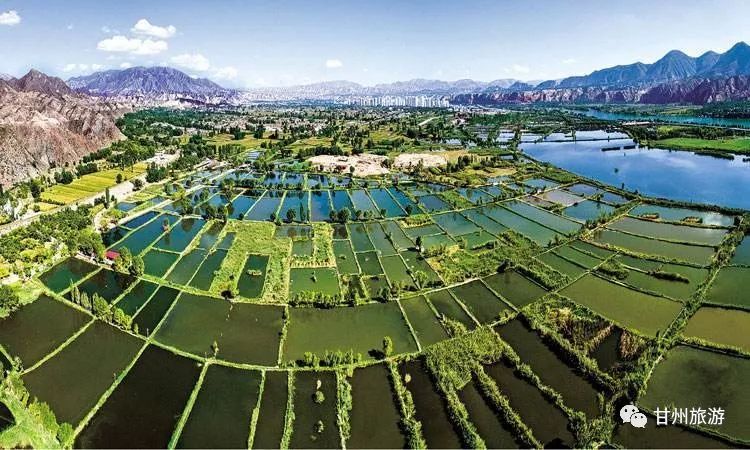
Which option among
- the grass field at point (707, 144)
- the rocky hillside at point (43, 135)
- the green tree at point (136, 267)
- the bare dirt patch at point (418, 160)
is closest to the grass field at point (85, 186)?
the rocky hillside at point (43, 135)

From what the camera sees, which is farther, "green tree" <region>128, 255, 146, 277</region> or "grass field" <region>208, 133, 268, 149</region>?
"grass field" <region>208, 133, 268, 149</region>

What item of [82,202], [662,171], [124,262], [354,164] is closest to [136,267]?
[124,262]

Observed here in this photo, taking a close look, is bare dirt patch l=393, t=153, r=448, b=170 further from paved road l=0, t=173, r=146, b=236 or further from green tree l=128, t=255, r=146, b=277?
green tree l=128, t=255, r=146, b=277

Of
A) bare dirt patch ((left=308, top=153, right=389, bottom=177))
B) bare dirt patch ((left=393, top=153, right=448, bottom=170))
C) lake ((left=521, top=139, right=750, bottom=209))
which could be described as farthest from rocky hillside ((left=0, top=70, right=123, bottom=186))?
lake ((left=521, top=139, right=750, bottom=209))

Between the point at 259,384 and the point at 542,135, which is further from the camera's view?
the point at 542,135

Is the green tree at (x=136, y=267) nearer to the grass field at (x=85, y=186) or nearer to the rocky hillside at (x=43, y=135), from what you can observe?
the grass field at (x=85, y=186)

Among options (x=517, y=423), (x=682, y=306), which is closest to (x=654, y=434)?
(x=517, y=423)

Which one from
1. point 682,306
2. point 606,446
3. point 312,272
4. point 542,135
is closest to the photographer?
point 606,446

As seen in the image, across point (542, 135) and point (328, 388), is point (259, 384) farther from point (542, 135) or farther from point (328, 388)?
point (542, 135)
